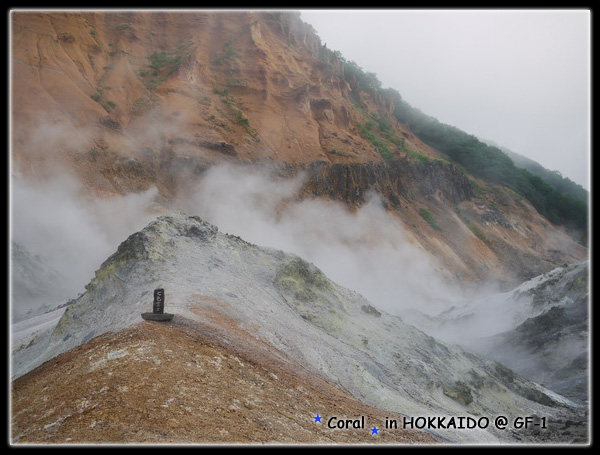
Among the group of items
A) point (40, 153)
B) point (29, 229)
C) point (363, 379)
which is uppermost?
point (40, 153)

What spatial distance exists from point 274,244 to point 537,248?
27463 mm

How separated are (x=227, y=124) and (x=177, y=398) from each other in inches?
1238

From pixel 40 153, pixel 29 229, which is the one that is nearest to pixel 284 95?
pixel 40 153

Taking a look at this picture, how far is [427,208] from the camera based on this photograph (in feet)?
138

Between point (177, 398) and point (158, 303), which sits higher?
point (158, 303)

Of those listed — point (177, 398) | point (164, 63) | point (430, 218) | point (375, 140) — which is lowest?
point (177, 398)

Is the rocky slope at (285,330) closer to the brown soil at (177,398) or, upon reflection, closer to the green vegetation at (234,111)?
the brown soil at (177,398)

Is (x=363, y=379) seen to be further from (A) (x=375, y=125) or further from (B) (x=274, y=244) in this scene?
(A) (x=375, y=125)

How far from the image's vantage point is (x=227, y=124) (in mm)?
35188

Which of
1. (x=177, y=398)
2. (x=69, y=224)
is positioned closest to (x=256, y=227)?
(x=69, y=224)

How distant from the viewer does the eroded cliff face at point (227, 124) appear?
28.3 metres

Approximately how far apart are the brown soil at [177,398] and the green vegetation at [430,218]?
3348cm

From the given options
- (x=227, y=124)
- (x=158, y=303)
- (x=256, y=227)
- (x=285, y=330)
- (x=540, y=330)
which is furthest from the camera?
(x=227, y=124)

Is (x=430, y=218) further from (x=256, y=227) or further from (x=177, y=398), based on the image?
(x=177, y=398)
